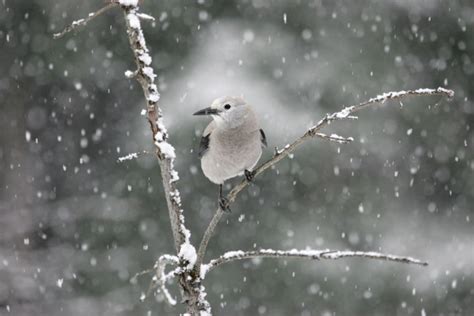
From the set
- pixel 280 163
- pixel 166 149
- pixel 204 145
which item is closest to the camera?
pixel 166 149

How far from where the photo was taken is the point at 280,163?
35.2 feet

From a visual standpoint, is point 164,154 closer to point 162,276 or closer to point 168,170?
point 168,170

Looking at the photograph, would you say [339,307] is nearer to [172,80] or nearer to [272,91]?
[272,91]

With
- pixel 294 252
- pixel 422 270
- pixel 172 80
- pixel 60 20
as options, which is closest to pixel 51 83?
pixel 60 20

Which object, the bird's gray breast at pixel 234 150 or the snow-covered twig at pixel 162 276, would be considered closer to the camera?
the snow-covered twig at pixel 162 276

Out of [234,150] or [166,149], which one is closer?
[166,149]

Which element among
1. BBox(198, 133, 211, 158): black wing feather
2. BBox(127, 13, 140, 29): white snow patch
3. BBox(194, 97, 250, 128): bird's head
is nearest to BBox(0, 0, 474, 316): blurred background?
BBox(198, 133, 211, 158): black wing feather

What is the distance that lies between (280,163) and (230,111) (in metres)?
6.53

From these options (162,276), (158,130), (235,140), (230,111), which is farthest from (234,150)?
(162,276)

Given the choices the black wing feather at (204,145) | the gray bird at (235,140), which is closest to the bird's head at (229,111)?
the gray bird at (235,140)

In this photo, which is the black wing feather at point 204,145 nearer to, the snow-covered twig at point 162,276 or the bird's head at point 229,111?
the bird's head at point 229,111

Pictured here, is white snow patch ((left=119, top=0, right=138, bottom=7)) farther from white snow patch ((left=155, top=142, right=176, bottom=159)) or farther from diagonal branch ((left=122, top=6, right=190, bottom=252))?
white snow patch ((left=155, top=142, right=176, bottom=159))

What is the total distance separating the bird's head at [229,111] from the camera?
13.7 ft

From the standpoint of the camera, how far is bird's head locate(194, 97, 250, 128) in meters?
4.17
